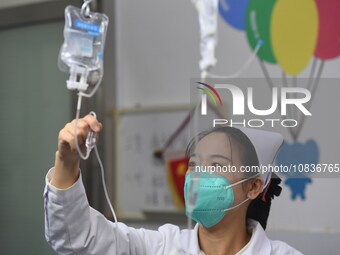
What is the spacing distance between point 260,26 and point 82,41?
1111 mm

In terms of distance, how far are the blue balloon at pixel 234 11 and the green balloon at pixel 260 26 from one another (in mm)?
22

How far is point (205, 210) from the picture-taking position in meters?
1.18

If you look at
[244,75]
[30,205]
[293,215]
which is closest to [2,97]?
[30,205]

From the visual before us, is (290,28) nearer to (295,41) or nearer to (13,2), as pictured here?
(295,41)

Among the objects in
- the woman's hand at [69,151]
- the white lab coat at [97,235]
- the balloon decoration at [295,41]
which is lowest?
the white lab coat at [97,235]

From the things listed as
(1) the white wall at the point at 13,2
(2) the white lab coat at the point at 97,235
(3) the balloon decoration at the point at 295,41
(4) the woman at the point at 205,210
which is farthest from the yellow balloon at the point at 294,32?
(1) the white wall at the point at 13,2

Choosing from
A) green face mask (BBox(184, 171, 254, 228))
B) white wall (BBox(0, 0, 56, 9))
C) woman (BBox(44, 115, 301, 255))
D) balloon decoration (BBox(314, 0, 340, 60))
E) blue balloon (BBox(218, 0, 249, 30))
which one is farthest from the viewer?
white wall (BBox(0, 0, 56, 9))

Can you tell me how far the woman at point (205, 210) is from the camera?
107cm

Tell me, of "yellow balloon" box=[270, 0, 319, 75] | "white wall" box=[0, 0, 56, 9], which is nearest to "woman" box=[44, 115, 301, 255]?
"yellow balloon" box=[270, 0, 319, 75]

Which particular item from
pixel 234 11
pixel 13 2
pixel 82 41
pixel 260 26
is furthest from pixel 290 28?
pixel 13 2

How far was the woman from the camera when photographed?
1074 millimetres

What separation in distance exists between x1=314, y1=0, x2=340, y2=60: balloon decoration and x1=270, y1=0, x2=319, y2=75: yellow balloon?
0.02 meters

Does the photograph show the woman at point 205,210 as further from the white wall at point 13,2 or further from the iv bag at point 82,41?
the white wall at point 13,2

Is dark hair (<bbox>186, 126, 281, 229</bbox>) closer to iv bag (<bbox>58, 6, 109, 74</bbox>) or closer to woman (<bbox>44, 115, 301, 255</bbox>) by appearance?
woman (<bbox>44, 115, 301, 255</bbox>)
